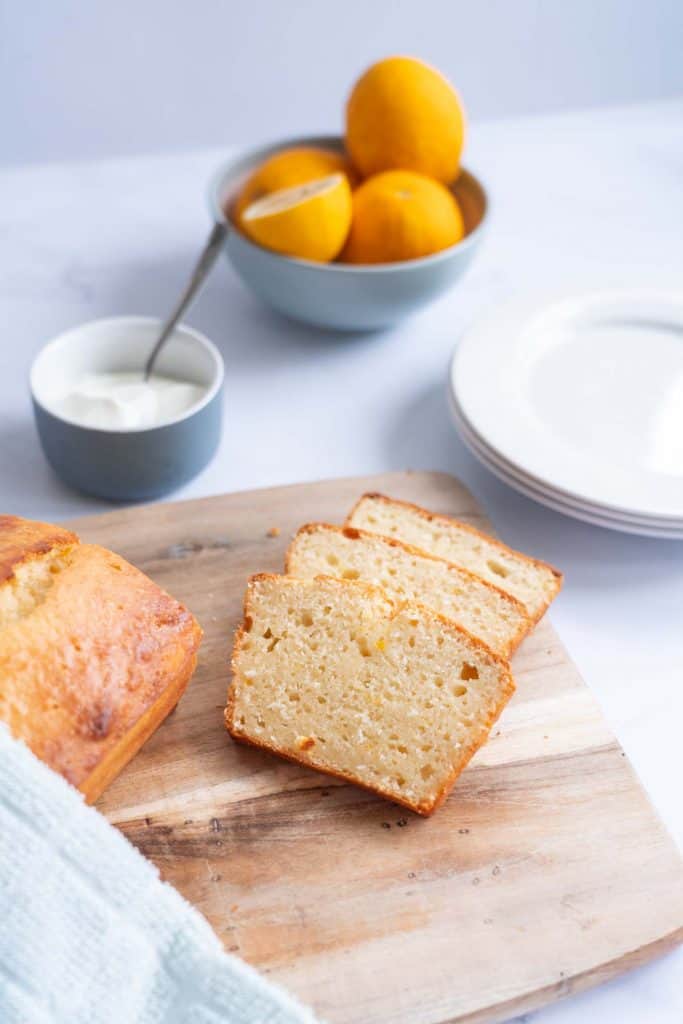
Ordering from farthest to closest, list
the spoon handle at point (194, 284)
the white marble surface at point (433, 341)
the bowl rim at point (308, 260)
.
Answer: the bowl rim at point (308, 260) < the spoon handle at point (194, 284) < the white marble surface at point (433, 341)

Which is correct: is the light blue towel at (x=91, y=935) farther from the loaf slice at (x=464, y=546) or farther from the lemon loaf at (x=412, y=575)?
the loaf slice at (x=464, y=546)

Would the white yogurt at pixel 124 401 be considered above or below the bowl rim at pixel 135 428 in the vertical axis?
below

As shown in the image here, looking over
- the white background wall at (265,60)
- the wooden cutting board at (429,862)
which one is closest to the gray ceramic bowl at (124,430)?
the wooden cutting board at (429,862)

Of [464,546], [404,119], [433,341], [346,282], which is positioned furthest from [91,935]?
[404,119]

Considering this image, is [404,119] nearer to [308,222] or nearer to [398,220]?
[398,220]

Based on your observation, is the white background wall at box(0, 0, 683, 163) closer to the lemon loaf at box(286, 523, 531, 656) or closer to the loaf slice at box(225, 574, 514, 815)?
the lemon loaf at box(286, 523, 531, 656)

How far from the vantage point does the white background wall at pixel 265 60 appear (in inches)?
131

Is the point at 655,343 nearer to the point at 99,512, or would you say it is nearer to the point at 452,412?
the point at 452,412

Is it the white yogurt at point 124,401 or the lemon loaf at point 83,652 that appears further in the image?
the white yogurt at point 124,401

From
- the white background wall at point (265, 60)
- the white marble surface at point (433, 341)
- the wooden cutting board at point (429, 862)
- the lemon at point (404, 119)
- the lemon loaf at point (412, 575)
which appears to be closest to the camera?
the wooden cutting board at point (429, 862)

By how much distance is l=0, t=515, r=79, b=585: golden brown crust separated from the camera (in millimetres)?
1582

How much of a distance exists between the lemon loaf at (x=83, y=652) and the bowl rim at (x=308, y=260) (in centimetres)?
93

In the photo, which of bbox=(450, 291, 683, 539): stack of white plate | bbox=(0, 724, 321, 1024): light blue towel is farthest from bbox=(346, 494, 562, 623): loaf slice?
bbox=(0, 724, 321, 1024): light blue towel

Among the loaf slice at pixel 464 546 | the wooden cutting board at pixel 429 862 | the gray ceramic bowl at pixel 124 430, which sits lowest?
the wooden cutting board at pixel 429 862
